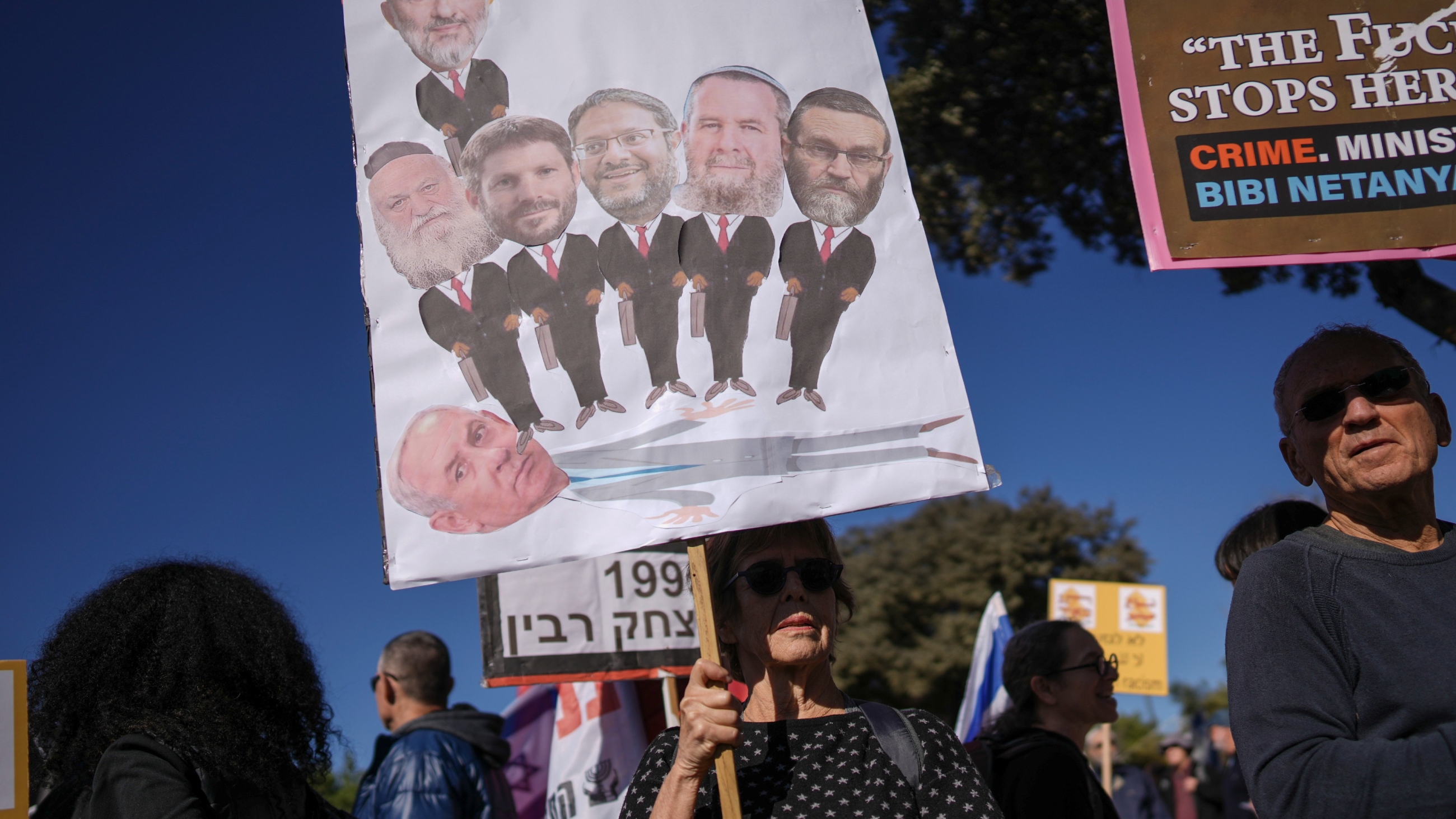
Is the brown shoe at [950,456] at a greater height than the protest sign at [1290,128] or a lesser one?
lesser

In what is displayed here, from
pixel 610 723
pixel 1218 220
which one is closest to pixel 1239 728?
pixel 1218 220

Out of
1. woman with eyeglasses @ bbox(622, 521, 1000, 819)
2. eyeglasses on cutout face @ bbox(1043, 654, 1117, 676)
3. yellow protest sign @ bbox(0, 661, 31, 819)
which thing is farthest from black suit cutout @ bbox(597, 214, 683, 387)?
eyeglasses on cutout face @ bbox(1043, 654, 1117, 676)

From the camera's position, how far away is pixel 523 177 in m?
2.49

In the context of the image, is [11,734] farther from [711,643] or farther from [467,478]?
[711,643]

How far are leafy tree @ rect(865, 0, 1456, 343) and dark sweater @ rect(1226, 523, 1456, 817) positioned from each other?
317cm

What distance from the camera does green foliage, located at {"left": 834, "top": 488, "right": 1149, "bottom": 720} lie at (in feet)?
98.5

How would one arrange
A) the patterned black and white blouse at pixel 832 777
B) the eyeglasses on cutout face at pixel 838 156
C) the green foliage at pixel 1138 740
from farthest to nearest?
the green foliage at pixel 1138 740 < the eyeglasses on cutout face at pixel 838 156 < the patterned black and white blouse at pixel 832 777

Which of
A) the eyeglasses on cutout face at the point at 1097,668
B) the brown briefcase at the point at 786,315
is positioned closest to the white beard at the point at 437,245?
the brown briefcase at the point at 786,315

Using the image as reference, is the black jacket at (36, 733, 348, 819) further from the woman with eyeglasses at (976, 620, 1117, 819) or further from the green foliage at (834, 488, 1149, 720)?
the green foliage at (834, 488, 1149, 720)

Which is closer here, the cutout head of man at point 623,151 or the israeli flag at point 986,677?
the cutout head of man at point 623,151

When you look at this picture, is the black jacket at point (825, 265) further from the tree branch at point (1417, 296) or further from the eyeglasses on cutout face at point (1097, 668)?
the tree branch at point (1417, 296)

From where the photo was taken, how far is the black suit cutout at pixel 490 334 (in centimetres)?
237

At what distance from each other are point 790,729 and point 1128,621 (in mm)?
6472

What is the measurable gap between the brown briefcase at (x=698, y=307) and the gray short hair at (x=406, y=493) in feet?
2.06
